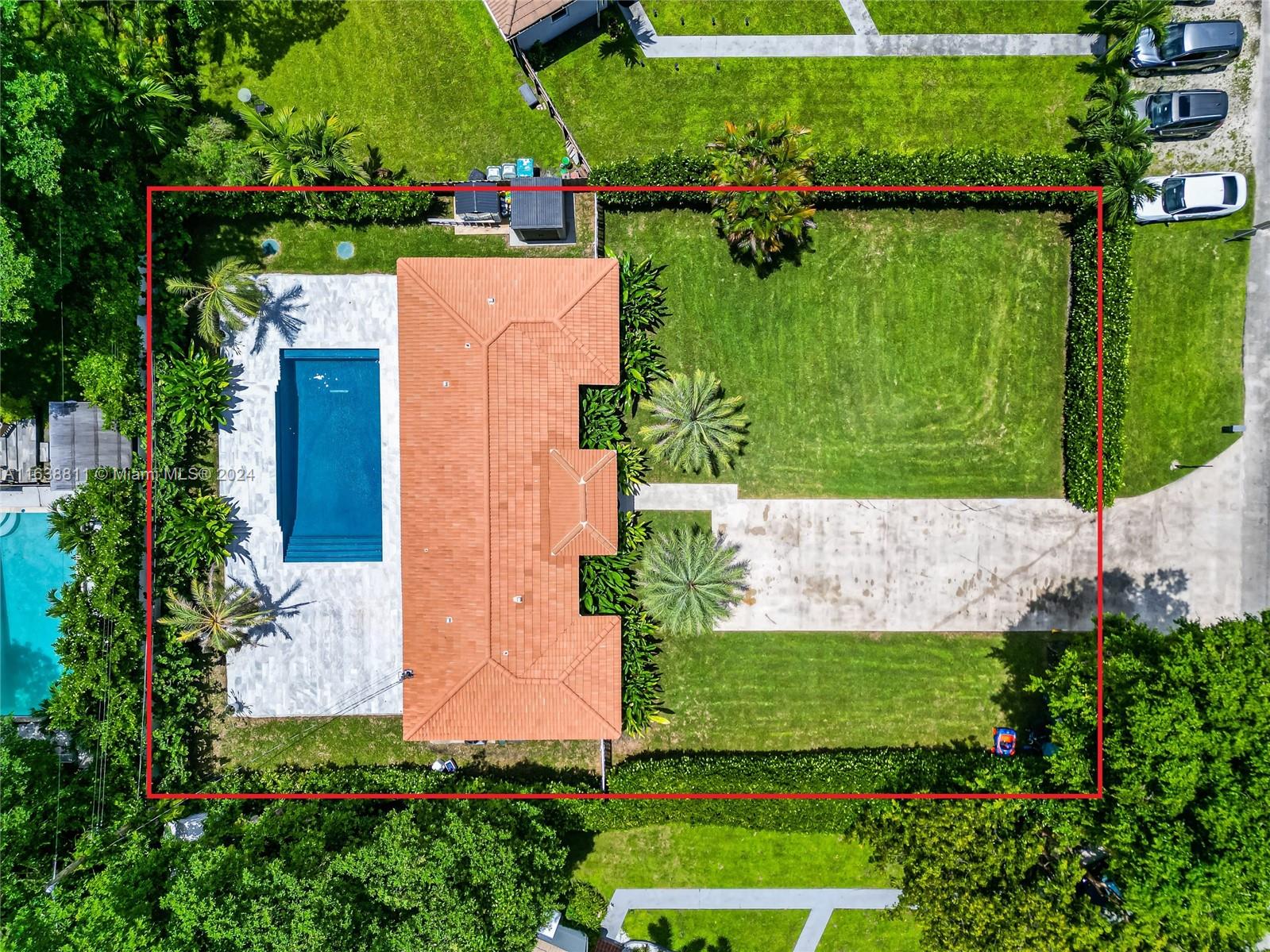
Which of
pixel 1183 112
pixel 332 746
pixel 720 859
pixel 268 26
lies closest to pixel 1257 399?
pixel 1183 112

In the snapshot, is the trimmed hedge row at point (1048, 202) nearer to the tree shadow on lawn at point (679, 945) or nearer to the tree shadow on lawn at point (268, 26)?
the tree shadow on lawn at point (268, 26)

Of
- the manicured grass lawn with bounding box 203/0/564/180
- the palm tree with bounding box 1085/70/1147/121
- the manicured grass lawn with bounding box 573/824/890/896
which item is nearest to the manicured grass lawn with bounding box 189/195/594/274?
the manicured grass lawn with bounding box 203/0/564/180

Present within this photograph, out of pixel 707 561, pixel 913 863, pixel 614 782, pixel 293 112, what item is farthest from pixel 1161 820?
pixel 293 112

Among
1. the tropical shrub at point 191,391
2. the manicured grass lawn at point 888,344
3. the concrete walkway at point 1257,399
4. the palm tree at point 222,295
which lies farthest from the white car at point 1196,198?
the tropical shrub at point 191,391

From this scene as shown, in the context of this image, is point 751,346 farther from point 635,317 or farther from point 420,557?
point 420,557

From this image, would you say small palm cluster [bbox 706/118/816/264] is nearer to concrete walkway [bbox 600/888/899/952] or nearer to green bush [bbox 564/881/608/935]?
concrete walkway [bbox 600/888/899/952]
